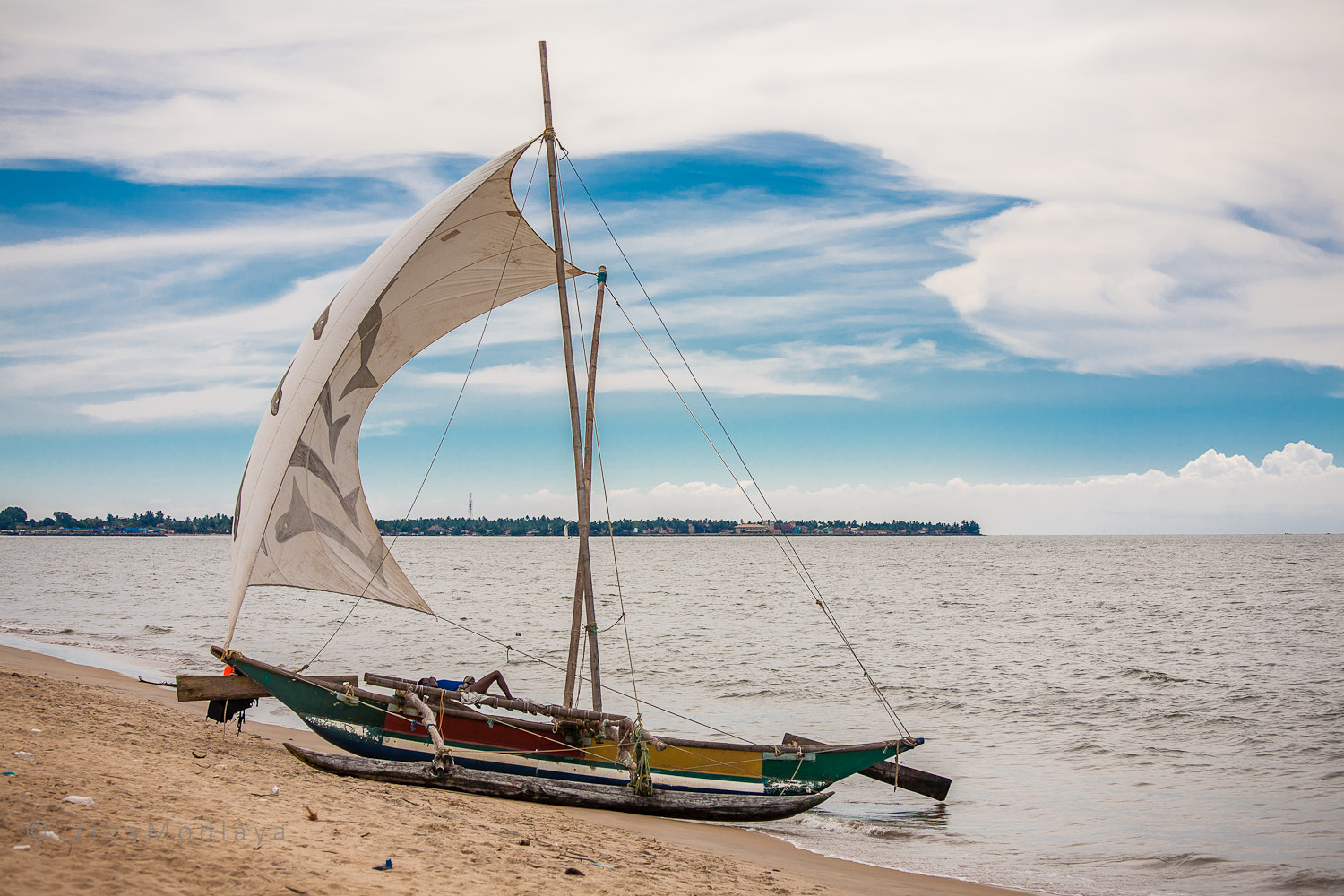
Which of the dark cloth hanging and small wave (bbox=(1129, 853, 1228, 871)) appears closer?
small wave (bbox=(1129, 853, 1228, 871))

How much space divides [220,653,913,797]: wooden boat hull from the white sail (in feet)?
4.60

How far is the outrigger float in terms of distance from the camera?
34.0 feet

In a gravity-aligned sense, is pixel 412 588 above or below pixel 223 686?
above

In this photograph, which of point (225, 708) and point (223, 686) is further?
point (225, 708)

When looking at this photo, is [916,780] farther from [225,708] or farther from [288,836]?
[225,708]

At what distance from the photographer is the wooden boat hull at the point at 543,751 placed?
1055 cm

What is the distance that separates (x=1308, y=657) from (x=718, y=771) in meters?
26.7

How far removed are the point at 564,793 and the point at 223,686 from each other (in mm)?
4536

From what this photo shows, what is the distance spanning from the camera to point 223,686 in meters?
10.8

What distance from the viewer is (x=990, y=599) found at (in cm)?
5591

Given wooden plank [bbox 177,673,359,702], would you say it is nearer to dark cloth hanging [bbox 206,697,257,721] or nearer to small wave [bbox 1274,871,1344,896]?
dark cloth hanging [bbox 206,697,257,721]

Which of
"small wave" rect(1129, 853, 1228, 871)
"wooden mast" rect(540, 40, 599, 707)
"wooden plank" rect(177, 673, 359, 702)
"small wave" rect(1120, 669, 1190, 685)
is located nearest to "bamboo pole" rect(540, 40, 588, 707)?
"wooden mast" rect(540, 40, 599, 707)

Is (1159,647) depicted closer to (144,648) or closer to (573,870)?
(573,870)

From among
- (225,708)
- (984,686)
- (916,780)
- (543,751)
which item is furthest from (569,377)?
(984,686)
